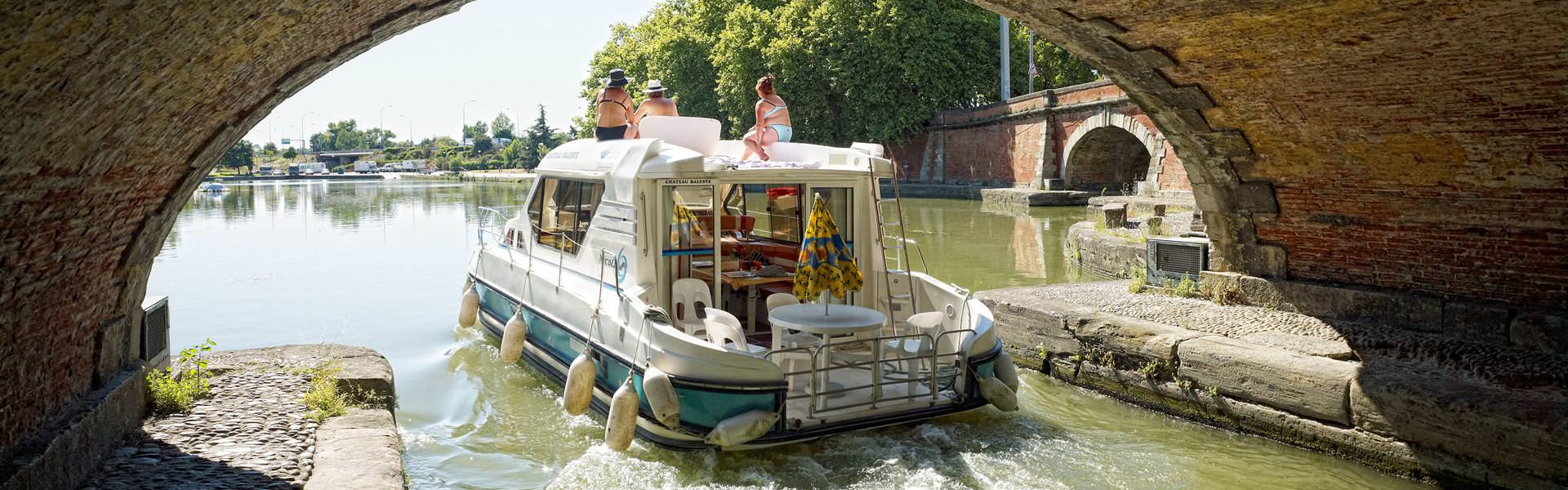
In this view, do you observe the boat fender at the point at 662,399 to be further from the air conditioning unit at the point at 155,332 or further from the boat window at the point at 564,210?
the air conditioning unit at the point at 155,332

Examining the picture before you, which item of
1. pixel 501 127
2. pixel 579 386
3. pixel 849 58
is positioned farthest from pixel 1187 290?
pixel 501 127

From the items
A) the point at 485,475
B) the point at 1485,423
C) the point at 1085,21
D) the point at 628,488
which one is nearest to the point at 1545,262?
the point at 1485,423

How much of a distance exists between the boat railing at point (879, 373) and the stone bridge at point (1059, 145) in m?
20.1

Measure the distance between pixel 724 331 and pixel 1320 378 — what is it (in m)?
3.82

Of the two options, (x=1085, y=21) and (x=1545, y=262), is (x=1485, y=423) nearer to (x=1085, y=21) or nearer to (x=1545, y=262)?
(x=1545, y=262)

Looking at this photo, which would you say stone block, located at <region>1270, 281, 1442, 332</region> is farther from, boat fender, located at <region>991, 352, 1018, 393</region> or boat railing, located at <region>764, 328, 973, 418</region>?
Result: boat railing, located at <region>764, 328, 973, 418</region>

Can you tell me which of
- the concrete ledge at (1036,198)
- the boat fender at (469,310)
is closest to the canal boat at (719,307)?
the boat fender at (469,310)

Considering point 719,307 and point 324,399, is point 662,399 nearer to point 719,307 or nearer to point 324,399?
point 719,307

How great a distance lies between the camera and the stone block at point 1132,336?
307 inches

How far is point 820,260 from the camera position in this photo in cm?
714

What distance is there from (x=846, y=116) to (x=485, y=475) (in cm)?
3216

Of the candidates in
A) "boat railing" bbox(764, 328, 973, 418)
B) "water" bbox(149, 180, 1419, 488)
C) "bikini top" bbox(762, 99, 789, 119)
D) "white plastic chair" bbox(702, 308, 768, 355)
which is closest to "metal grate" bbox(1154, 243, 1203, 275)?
→ "water" bbox(149, 180, 1419, 488)

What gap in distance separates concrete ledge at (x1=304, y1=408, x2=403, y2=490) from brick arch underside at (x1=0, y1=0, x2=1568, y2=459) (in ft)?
4.11

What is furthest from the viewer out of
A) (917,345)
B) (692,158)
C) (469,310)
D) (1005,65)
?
(1005,65)
